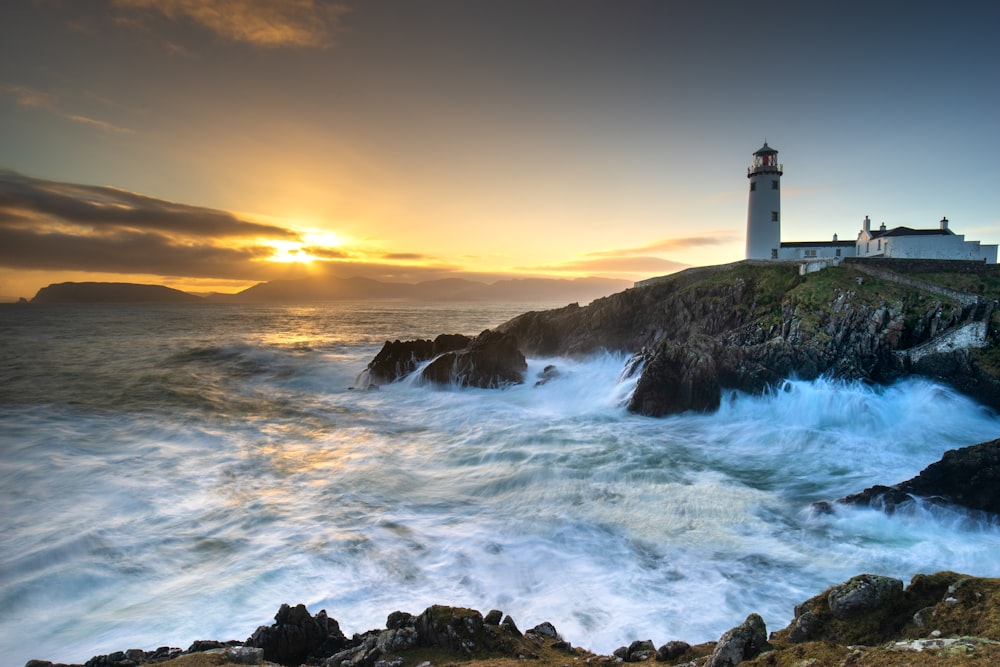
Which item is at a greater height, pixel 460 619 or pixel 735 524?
pixel 460 619

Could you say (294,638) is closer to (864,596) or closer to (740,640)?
(740,640)

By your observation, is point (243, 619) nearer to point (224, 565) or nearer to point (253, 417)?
point (224, 565)

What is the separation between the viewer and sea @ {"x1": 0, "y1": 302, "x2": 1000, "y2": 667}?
1055 centimetres

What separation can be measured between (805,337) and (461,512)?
2357 cm

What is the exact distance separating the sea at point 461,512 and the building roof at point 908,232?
68.6 feet

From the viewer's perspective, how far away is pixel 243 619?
10062 millimetres

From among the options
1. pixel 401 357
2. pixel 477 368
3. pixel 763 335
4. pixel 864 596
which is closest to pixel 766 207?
pixel 763 335

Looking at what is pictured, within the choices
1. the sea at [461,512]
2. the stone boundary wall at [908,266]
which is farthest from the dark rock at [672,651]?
the stone boundary wall at [908,266]

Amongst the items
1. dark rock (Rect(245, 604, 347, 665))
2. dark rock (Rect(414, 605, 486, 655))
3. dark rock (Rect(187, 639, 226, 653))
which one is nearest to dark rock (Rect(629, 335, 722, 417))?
dark rock (Rect(414, 605, 486, 655))

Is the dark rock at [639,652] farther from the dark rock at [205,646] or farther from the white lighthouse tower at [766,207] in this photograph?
the white lighthouse tower at [766,207]

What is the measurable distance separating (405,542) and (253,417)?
59.7 ft

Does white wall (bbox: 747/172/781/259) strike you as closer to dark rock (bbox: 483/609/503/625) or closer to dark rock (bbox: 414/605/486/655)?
dark rock (bbox: 483/609/503/625)

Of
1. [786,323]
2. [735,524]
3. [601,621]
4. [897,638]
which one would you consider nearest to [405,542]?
[601,621]

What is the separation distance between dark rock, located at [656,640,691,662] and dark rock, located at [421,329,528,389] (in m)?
26.7
